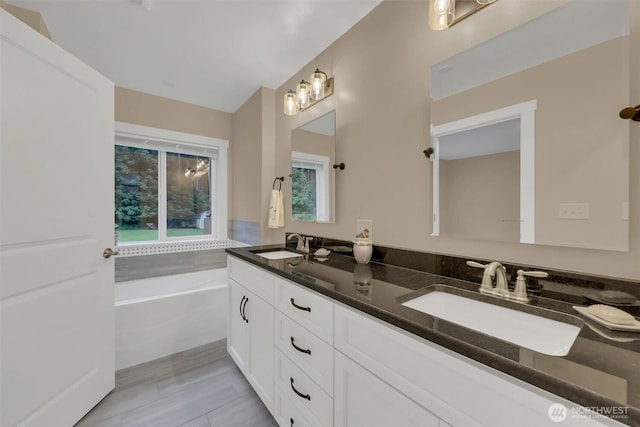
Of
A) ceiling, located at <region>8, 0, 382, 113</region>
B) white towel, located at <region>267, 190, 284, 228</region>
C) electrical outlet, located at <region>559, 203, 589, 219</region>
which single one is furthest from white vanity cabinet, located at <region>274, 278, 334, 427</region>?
ceiling, located at <region>8, 0, 382, 113</region>

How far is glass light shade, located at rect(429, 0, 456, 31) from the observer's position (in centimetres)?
110

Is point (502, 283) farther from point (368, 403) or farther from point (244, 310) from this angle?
Answer: point (244, 310)

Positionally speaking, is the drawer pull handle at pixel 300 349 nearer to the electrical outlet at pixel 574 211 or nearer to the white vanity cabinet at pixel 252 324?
the white vanity cabinet at pixel 252 324

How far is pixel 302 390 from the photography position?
1100 mm

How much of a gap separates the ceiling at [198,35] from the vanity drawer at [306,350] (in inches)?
68.6

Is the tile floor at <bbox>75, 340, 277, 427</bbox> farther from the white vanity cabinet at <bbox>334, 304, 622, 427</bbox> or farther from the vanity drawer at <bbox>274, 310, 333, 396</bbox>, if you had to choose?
the white vanity cabinet at <bbox>334, 304, 622, 427</bbox>

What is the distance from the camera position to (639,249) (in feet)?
2.39

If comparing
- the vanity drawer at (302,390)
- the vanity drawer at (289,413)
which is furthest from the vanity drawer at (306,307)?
the vanity drawer at (289,413)

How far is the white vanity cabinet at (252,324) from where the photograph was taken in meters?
1.36

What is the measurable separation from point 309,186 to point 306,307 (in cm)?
116

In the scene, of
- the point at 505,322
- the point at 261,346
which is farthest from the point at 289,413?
the point at 505,322

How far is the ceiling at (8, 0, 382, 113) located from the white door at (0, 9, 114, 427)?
0.44 m

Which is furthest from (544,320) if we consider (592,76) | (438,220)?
(592,76)

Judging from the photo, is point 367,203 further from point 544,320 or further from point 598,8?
point 598,8
